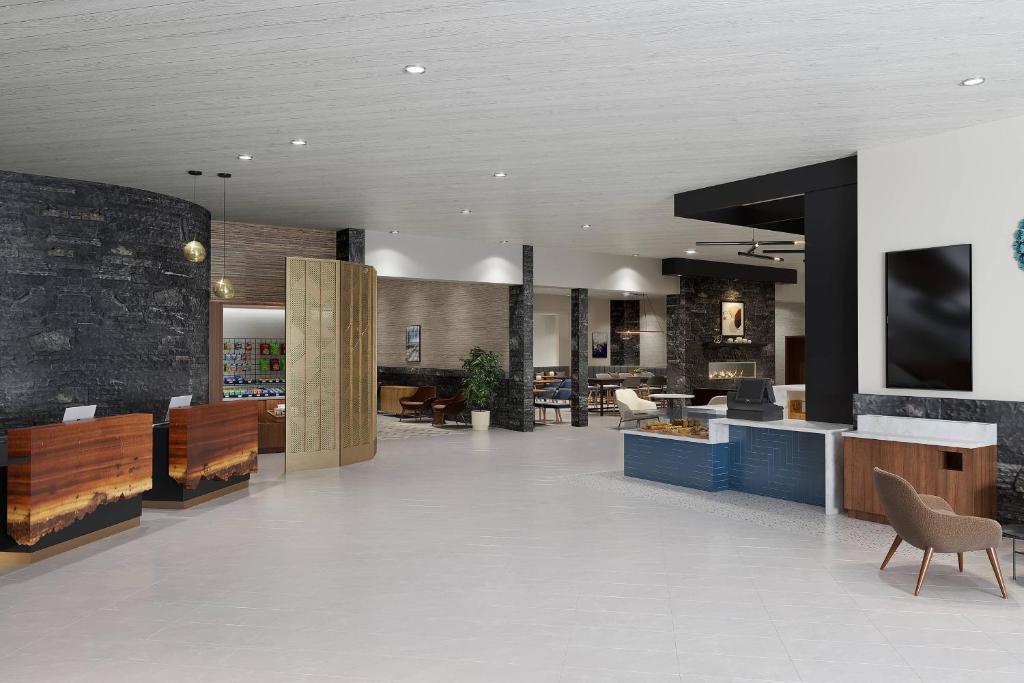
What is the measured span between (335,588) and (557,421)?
11.1 m

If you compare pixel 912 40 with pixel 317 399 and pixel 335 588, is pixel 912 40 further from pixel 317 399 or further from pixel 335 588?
pixel 317 399

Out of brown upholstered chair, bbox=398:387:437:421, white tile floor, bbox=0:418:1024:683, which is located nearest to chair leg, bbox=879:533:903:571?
white tile floor, bbox=0:418:1024:683

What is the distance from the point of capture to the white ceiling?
434 centimetres

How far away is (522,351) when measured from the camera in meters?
13.7

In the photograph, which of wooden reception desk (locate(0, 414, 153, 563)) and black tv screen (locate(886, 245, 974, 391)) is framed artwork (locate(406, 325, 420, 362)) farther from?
black tv screen (locate(886, 245, 974, 391))

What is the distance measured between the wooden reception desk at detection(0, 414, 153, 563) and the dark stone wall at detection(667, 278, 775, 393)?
459 inches

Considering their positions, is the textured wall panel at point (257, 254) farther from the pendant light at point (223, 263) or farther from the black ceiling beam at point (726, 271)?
the black ceiling beam at point (726, 271)

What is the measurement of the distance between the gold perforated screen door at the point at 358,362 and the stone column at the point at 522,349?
351 centimetres

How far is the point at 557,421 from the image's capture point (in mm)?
15750

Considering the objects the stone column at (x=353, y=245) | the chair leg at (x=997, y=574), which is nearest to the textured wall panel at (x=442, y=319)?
the stone column at (x=353, y=245)

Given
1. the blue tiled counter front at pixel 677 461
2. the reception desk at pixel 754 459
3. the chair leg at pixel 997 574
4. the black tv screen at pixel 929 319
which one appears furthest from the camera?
the blue tiled counter front at pixel 677 461

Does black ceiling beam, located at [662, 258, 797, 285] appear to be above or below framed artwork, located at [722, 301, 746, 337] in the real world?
above

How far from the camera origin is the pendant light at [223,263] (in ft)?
29.7

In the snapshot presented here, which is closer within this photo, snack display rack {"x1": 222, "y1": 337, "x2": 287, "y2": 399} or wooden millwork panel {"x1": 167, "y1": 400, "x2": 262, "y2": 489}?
→ wooden millwork panel {"x1": 167, "y1": 400, "x2": 262, "y2": 489}
